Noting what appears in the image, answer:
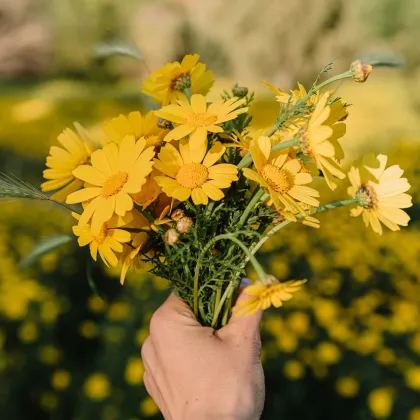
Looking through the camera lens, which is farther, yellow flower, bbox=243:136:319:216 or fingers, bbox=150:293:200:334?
fingers, bbox=150:293:200:334

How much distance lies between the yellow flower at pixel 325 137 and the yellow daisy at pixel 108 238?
220 millimetres

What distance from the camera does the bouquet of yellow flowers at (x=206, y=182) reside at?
1.77ft

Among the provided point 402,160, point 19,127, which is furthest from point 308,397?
point 19,127

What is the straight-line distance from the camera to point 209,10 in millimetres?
7762

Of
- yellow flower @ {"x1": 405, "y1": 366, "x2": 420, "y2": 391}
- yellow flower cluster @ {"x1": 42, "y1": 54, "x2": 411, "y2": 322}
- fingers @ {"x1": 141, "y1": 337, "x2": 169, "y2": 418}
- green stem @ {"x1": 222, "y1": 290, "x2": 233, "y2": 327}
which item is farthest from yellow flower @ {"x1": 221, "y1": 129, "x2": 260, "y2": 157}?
yellow flower @ {"x1": 405, "y1": 366, "x2": 420, "y2": 391}

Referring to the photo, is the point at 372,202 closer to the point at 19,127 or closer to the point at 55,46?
the point at 19,127

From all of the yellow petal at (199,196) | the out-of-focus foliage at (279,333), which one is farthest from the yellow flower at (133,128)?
the out-of-focus foliage at (279,333)

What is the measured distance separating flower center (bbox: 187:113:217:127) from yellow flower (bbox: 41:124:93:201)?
19cm

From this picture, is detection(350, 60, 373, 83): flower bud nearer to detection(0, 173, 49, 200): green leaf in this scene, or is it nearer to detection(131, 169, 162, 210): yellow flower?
detection(131, 169, 162, 210): yellow flower

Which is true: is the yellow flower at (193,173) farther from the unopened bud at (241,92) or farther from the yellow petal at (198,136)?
the unopened bud at (241,92)

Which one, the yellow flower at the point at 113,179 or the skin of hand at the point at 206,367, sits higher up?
the yellow flower at the point at 113,179

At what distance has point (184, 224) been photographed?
0.59 m

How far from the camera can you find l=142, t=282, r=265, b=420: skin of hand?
623 mm

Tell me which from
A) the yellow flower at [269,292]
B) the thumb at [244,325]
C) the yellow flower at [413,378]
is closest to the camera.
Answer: the yellow flower at [269,292]
